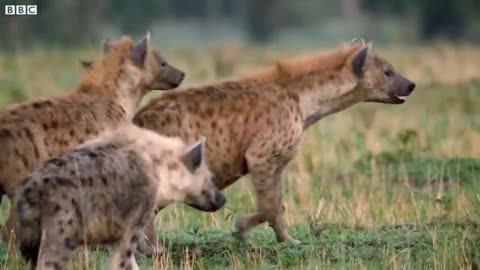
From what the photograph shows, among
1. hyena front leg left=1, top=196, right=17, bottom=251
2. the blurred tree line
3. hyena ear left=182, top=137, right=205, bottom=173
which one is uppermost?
the blurred tree line

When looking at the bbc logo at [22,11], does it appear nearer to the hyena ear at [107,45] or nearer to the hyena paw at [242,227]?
the hyena ear at [107,45]

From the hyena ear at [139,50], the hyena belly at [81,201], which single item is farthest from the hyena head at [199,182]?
the hyena ear at [139,50]

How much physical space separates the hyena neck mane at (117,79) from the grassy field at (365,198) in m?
0.80

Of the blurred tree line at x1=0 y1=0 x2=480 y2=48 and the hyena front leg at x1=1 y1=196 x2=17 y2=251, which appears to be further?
the blurred tree line at x1=0 y1=0 x2=480 y2=48

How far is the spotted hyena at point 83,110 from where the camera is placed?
726 cm

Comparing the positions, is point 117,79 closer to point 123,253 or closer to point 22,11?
point 123,253

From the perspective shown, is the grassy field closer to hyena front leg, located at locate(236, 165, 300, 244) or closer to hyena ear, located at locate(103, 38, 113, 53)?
hyena front leg, located at locate(236, 165, 300, 244)

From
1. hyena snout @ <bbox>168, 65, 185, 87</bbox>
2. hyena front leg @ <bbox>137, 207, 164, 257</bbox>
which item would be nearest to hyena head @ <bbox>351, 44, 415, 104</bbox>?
hyena snout @ <bbox>168, 65, 185, 87</bbox>

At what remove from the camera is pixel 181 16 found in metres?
46.5

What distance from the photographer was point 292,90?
8.34 metres

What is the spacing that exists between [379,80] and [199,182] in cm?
196

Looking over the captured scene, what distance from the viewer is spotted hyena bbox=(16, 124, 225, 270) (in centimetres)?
621

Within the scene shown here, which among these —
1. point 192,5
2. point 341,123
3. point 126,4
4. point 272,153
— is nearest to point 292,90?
point 272,153

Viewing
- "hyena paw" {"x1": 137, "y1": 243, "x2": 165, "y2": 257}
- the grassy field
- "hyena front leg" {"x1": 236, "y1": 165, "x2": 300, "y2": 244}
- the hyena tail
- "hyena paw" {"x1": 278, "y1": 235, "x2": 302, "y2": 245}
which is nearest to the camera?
the hyena tail
